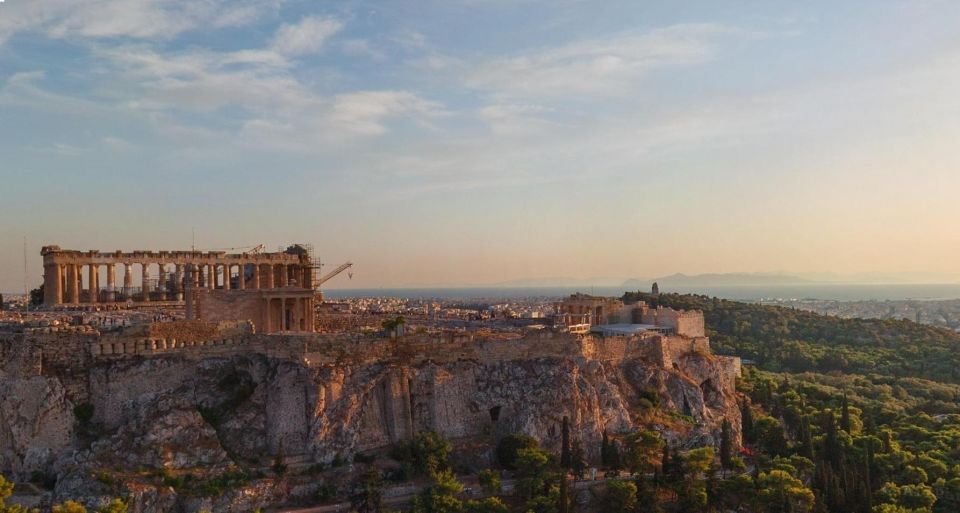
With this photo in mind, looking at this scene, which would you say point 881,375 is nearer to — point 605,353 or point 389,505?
point 605,353

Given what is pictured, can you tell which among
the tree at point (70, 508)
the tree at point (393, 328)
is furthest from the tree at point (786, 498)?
the tree at point (70, 508)

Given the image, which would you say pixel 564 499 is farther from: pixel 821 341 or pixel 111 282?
pixel 821 341

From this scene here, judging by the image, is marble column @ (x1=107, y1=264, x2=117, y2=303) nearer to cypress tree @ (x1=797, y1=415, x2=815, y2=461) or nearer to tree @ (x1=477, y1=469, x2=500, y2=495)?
tree @ (x1=477, y1=469, x2=500, y2=495)

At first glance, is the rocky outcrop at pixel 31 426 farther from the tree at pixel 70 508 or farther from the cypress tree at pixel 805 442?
the cypress tree at pixel 805 442

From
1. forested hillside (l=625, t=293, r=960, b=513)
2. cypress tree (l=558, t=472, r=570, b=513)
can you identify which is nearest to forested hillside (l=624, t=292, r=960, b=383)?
forested hillside (l=625, t=293, r=960, b=513)

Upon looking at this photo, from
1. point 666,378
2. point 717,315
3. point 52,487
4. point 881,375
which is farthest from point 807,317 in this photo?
point 52,487

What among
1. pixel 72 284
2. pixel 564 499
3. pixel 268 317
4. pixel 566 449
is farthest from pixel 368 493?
pixel 72 284

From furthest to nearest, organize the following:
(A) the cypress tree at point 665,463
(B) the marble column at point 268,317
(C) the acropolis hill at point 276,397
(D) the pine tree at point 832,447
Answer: (D) the pine tree at point 832,447, (B) the marble column at point 268,317, (A) the cypress tree at point 665,463, (C) the acropolis hill at point 276,397
